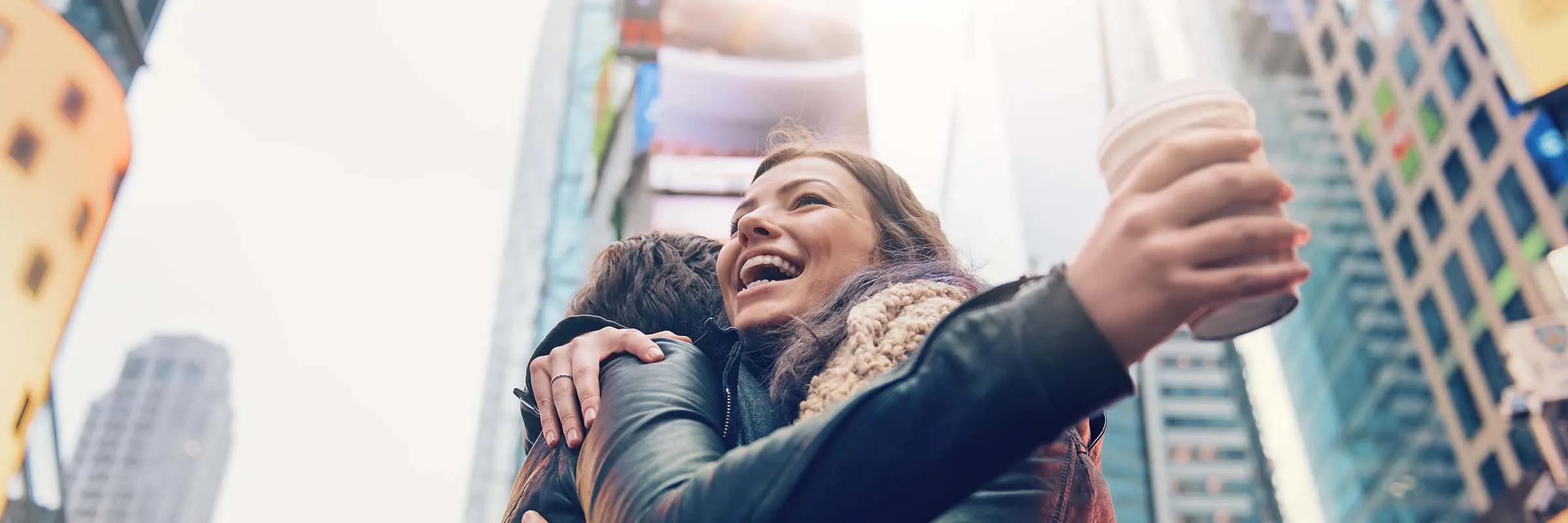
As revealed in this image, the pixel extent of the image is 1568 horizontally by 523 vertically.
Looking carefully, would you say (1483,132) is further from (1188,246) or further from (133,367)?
(133,367)

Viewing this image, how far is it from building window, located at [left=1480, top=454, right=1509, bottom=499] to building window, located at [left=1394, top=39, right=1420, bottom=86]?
1392 cm

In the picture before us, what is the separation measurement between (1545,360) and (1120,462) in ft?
232

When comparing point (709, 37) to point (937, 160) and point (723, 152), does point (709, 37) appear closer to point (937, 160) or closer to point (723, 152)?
point (723, 152)

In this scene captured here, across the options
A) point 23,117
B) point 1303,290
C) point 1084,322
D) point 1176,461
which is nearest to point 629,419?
point 1084,322

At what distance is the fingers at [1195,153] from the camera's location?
0.79m

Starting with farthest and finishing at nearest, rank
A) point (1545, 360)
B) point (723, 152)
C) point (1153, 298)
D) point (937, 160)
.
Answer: point (1545, 360) → point (723, 152) → point (937, 160) → point (1153, 298)

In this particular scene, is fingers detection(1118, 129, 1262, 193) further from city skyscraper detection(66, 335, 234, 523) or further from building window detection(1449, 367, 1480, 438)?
building window detection(1449, 367, 1480, 438)

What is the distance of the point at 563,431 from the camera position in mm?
1438

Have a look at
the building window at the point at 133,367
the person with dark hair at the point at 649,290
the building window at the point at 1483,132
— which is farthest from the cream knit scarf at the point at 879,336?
the building window at the point at 1483,132

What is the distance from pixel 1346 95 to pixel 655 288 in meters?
48.7

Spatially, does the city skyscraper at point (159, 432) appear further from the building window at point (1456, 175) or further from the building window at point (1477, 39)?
the building window at point (1456, 175)

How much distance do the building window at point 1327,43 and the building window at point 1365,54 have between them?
263 centimetres

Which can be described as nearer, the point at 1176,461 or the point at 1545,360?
the point at 1545,360

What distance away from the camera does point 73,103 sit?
7.49 metres
